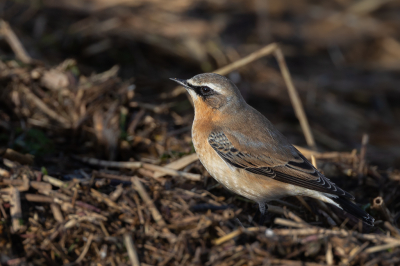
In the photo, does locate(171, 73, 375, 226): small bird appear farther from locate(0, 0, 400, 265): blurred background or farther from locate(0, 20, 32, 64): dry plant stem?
locate(0, 20, 32, 64): dry plant stem

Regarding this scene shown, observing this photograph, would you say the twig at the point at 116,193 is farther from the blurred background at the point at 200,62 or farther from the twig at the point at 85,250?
the blurred background at the point at 200,62

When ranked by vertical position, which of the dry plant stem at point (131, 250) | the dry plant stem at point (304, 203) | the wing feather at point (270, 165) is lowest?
the dry plant stem at point (304, 203)

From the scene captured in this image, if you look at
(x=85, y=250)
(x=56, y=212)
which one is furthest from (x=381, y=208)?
(x=56, y=212)

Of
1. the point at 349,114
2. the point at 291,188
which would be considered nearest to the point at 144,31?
the point at 349,114

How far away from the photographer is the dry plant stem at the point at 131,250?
4109 millimetres

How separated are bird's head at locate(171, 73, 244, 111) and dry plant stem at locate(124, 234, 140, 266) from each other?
7.90 ft

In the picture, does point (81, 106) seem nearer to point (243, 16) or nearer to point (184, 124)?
point (184, 124)

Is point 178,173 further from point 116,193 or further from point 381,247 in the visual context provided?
point 381,247

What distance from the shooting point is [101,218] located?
14.8 ft

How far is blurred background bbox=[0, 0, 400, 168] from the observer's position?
22.5ft

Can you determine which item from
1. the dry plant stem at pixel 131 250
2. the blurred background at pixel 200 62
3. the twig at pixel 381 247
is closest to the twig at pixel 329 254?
the twig at pixel 381 247

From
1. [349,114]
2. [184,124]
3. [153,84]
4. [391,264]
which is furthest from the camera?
[349,114]

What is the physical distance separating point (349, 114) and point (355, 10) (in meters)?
4.27

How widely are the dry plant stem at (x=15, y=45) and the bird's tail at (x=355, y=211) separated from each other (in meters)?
5.90
